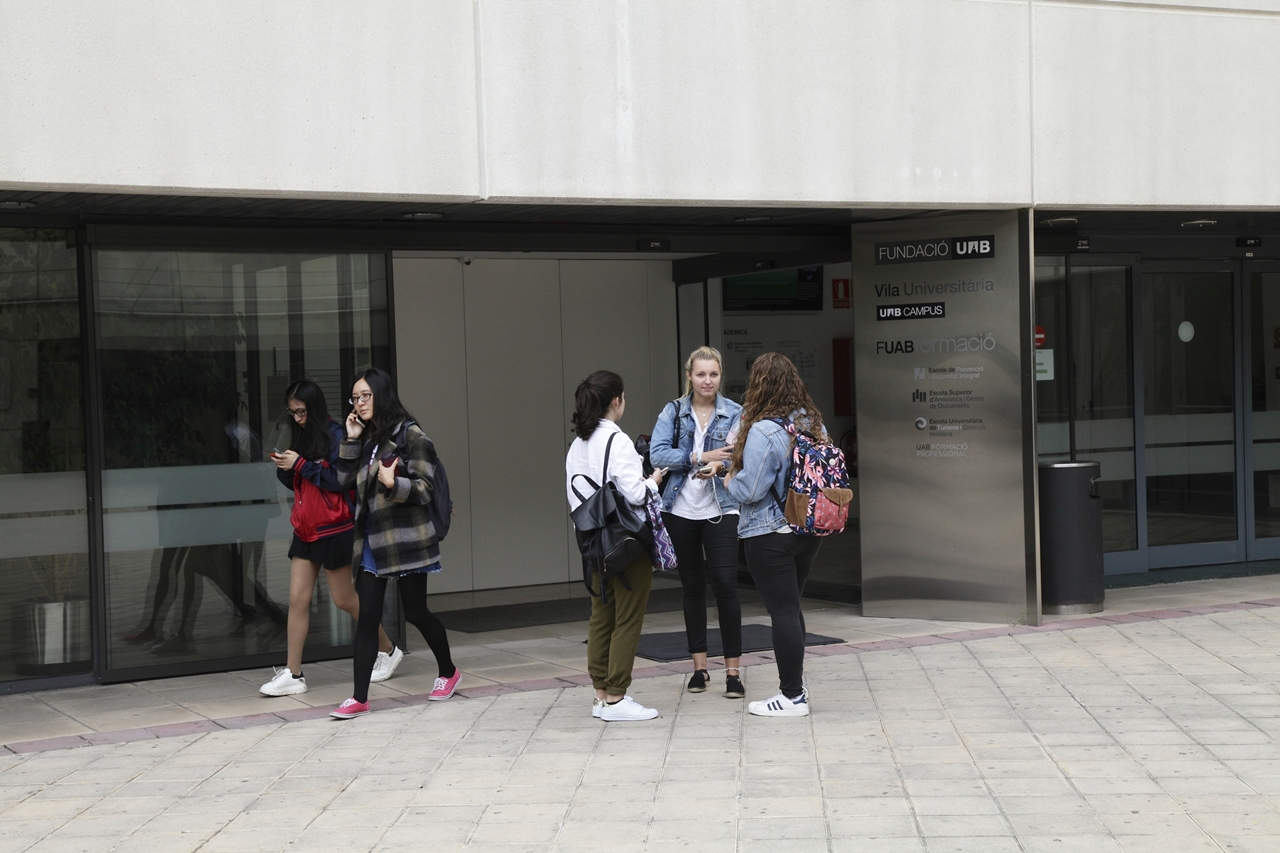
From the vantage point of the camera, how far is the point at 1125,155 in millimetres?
9500

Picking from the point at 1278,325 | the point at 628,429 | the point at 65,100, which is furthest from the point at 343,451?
the point at 1278,325

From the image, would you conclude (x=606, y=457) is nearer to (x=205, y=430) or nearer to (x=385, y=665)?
(x=385, y=665)

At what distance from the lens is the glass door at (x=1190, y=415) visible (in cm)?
1188

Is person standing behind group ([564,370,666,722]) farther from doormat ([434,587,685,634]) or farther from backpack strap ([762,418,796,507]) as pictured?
doormat ([434,587,685,634])

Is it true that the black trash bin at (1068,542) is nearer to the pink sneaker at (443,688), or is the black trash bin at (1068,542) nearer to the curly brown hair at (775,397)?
the curly brown hair at (775,397)

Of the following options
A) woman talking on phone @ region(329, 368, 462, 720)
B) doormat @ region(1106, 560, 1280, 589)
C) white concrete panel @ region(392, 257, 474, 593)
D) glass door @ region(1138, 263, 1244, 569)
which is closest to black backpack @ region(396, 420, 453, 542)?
woman talking on phone @ region(329, 368, 462, 720)

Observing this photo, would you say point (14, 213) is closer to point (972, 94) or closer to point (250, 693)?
point (250, 693)

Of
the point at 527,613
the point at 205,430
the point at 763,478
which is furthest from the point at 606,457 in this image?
the point at 527,613

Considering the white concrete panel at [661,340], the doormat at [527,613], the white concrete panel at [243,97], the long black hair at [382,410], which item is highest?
the white concrete panel at [243,97]

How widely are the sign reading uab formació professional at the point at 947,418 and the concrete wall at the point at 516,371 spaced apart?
284cm

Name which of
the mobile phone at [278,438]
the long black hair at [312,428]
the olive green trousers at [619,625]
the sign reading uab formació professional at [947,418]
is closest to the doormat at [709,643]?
the sign reading uab formació professional at [947,418]

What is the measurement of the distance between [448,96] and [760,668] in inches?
146

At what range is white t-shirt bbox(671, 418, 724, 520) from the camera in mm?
7375

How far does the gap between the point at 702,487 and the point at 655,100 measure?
2367 millimetres
